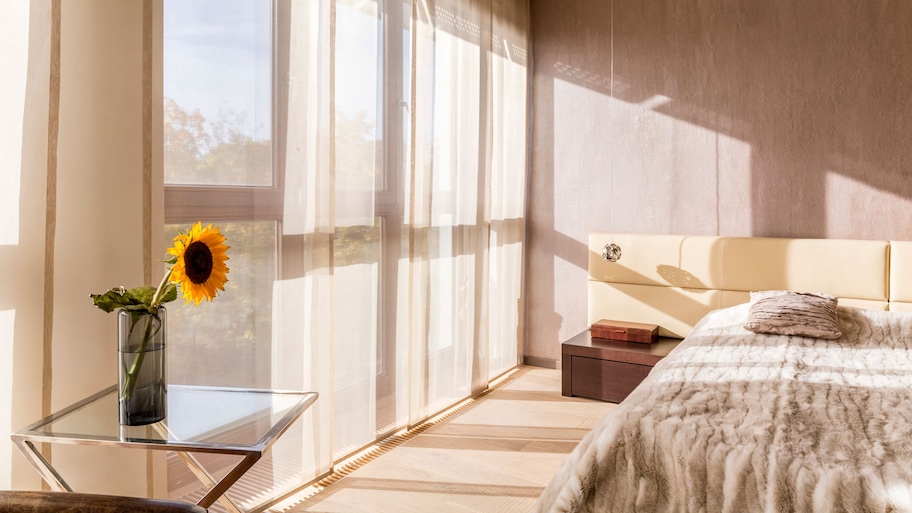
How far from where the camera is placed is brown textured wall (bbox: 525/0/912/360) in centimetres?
322

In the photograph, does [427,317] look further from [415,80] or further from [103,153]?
[103,153]

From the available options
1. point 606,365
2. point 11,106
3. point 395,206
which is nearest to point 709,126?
point 606,365

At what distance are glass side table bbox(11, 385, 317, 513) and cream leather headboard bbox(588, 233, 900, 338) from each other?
2.56 m

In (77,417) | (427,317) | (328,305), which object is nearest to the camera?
(77,417)

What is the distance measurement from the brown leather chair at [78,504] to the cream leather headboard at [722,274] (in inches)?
121

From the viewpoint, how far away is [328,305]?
2480mm

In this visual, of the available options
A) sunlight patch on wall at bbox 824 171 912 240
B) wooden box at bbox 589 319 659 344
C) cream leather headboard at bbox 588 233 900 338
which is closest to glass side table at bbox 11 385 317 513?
wooden box at bbox 589 319 659 344

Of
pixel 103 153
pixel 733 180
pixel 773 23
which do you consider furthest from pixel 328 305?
pixel 773 23

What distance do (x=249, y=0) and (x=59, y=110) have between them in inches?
31.9

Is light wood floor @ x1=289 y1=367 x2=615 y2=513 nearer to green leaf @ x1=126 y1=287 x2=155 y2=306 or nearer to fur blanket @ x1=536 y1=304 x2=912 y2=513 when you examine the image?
fur blanket @ x1=536 y1=304 x2=912 y2=513

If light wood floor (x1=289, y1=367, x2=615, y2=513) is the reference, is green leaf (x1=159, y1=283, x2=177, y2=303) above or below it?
above

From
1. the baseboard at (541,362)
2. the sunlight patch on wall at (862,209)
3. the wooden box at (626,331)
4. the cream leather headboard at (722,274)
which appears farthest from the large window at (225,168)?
the sunlight patch on wall at (862,209)

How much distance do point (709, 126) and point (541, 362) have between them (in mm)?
1826

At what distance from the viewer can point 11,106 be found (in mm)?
1471
